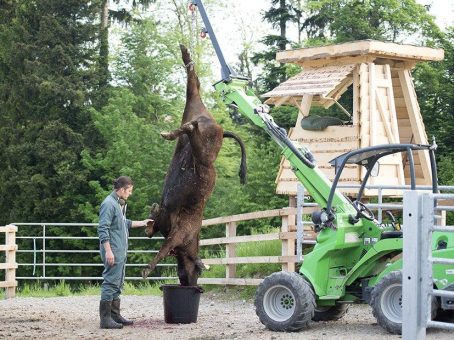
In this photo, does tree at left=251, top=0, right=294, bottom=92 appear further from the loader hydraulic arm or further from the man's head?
the man's head

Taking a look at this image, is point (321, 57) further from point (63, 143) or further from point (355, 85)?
point (63, 143)

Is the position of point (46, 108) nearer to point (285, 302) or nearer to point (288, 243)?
point (288, 243)

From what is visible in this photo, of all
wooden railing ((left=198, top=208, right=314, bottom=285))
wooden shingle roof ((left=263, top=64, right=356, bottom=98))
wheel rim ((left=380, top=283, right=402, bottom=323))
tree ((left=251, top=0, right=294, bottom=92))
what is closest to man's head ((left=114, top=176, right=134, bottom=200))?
wheel rim ((left=380, top=283, right=402, bottom=323))

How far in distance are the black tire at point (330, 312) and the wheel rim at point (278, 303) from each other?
2.55 feet

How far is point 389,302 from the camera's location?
10641 mm

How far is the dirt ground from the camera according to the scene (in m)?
10.9

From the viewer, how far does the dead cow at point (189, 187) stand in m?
12.0

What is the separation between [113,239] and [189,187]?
1.14m

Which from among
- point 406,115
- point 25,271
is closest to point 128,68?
point 25,271

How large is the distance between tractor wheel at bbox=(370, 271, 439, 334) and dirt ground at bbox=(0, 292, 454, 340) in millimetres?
167

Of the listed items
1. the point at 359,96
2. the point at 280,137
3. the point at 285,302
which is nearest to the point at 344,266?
the point at 285,302

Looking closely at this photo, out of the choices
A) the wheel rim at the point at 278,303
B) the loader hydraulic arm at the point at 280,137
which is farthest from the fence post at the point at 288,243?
the wheel rim at the point at 278,303

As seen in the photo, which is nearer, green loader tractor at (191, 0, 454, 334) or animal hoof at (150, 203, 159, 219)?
green loader tractor at (191, 0, 454, 334)

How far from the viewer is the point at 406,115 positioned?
1973 cm
